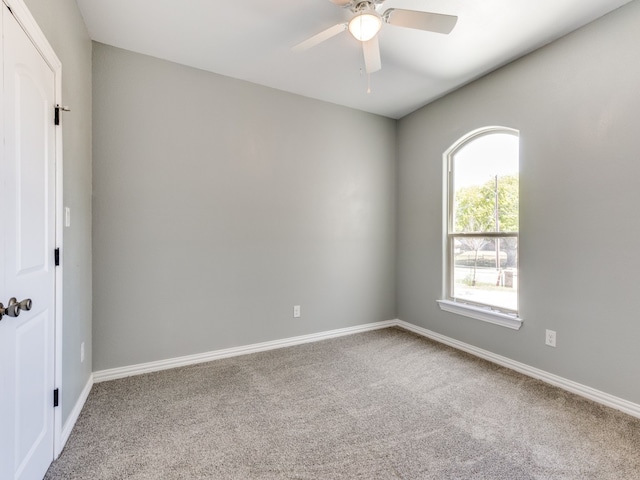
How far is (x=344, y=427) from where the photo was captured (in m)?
1.97

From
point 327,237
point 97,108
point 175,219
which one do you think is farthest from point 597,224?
point 97,108

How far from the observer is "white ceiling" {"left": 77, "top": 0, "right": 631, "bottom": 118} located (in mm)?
2131

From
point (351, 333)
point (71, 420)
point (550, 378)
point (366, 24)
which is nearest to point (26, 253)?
point (71, 420)

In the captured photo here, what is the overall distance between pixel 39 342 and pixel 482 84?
3987 mm

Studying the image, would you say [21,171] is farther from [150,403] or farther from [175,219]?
[150,403]

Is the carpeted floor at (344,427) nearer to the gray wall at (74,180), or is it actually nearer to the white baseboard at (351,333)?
the white baseboard at (351,333)

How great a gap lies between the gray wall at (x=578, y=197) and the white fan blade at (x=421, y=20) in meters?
1.33

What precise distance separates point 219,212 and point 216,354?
1.41m

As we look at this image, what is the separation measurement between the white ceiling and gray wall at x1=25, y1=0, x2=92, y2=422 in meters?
0.38

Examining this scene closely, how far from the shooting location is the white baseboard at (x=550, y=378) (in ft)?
7.01

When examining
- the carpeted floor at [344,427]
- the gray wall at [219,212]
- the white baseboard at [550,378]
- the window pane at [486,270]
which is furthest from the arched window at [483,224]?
the gray wall at [219,212]

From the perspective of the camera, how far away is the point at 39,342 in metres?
1.51

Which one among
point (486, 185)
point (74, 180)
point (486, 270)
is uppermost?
point (486, 185)

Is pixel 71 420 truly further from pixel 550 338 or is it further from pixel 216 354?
pixel 550 338
